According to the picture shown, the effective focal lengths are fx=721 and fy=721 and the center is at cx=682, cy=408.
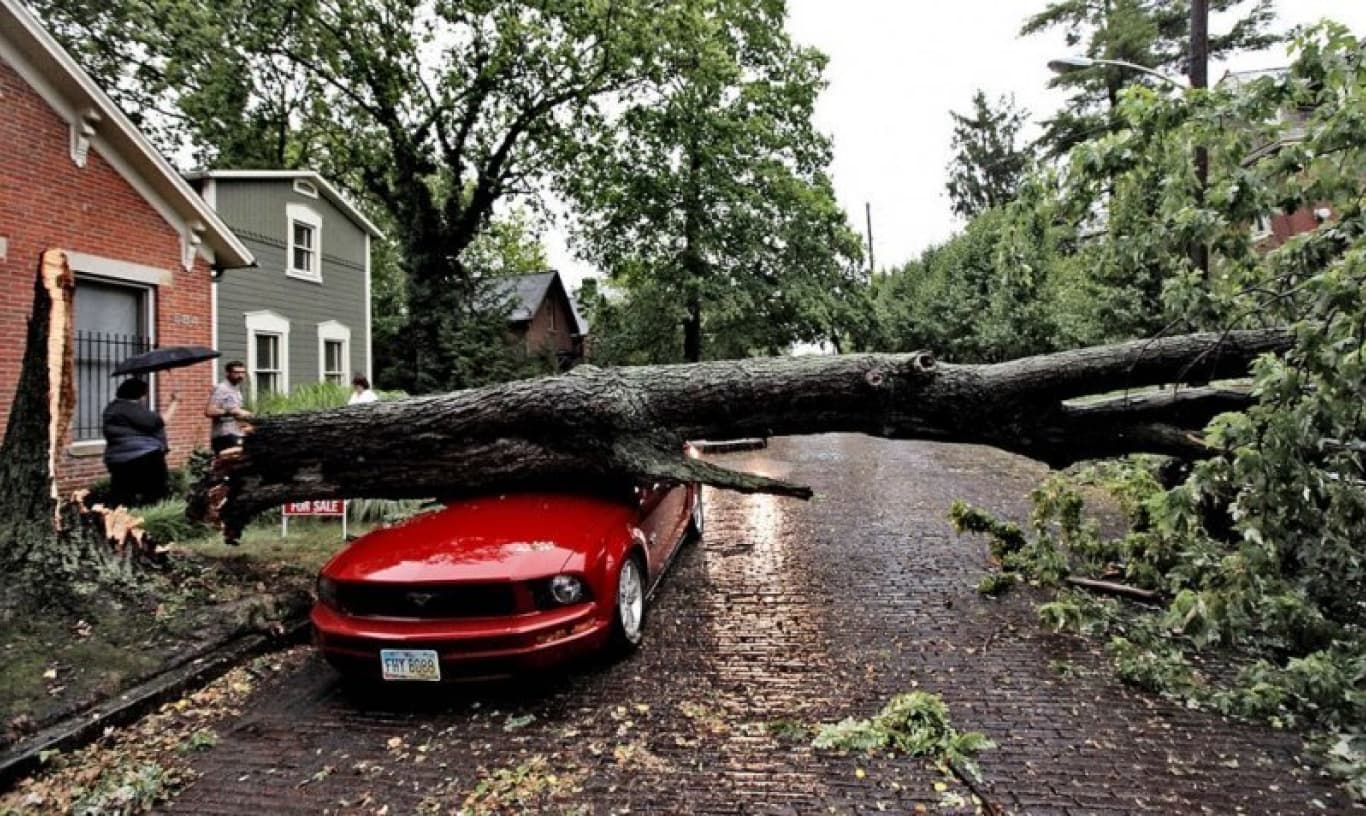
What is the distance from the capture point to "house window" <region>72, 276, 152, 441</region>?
8758 millimetres

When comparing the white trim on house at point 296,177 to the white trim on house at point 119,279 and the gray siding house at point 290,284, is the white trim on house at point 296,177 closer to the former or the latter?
the gray siding house at point 290,284

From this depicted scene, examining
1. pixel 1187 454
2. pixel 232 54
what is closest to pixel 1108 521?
pixel 1187 454

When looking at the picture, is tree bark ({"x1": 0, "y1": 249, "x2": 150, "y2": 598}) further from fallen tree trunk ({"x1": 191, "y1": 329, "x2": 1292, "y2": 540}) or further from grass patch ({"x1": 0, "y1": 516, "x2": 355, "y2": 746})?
fallen tree trunk ({"x1": 191, "y1": 329, "x2": 1292, "y2": 540})

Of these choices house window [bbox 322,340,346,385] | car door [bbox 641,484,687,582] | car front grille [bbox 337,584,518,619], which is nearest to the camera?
car front grille [bbox 337,584,518,619]

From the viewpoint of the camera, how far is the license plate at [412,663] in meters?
3.46

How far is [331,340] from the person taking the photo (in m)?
16.5

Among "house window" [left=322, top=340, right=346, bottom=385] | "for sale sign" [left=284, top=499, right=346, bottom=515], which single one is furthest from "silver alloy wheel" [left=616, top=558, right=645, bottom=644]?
"house window" [left=322, top=340, right=346, bottom=385]

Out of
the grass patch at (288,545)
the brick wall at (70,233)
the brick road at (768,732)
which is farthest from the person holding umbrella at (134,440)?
the brick road at (768,732)

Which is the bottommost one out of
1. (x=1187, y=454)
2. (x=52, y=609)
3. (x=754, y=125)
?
(x=52, y=609)

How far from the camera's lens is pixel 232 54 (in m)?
16.1

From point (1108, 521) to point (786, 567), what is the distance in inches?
157

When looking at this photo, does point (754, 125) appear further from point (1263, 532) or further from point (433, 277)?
point (1263, 532)

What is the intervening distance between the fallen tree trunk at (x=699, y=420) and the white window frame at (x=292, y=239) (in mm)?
11357

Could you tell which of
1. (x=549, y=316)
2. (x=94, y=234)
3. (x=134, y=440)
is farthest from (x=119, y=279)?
(x=549, y=316)
